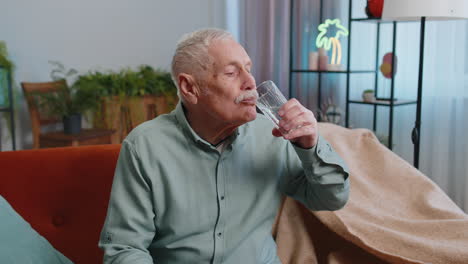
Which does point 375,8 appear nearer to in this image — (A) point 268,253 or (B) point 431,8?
(B) point 431,8

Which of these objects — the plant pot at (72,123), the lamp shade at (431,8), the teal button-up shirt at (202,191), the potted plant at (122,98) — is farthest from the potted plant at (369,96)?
the teal button-up shirt at (202,191)

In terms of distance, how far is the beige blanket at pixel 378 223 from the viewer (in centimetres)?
129

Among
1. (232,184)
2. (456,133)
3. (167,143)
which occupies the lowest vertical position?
(456,133)

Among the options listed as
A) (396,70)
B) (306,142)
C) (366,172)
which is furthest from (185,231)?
(396,70)

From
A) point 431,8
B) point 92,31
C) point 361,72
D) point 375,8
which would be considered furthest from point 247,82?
point 92,31

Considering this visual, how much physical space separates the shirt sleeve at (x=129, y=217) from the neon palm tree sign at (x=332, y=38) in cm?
299

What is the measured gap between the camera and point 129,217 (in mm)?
1104

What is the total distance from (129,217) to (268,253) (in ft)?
1.29

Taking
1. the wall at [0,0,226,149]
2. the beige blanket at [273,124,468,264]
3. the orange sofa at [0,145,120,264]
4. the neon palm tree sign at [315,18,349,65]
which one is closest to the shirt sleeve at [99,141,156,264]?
the orange sofa at [0,145,120,264]

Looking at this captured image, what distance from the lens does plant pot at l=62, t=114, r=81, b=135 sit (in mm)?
3715

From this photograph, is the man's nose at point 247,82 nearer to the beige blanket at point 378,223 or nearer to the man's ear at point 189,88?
the man's ear at point 189,88

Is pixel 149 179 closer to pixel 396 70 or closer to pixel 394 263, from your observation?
pixel 394 263

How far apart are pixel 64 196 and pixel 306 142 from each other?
2.37 ft

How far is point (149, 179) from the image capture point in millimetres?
1140
